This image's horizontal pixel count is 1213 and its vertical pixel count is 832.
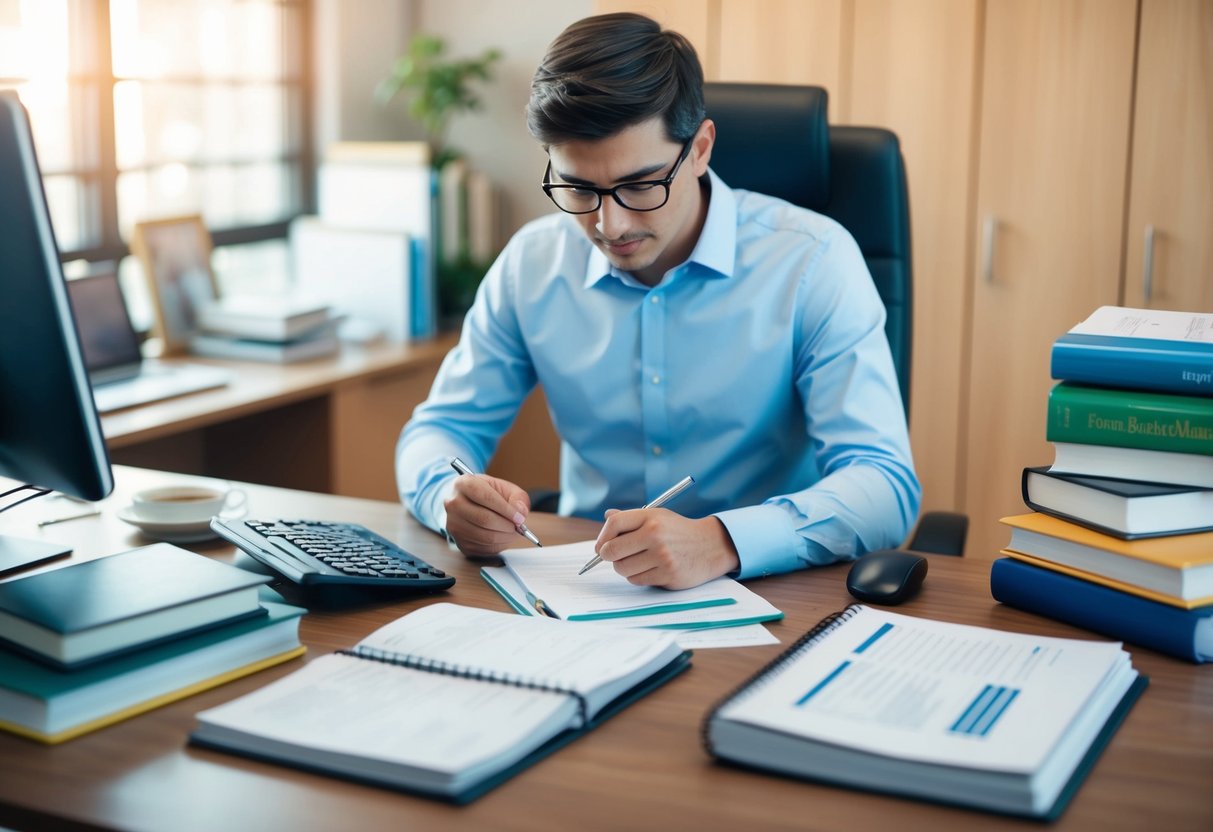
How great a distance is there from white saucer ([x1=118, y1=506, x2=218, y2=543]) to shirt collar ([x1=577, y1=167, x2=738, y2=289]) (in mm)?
649

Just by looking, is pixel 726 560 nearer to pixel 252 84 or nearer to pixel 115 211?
pixel 115 211

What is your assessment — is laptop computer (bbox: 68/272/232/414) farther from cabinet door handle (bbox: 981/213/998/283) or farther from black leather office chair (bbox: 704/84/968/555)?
cabinet door handle (bbox: 981/213/998/283)

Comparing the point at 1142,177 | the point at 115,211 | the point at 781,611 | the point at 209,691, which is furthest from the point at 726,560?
the point at 115,211

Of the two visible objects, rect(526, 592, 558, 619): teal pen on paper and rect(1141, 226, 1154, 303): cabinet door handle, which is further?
rect(1141, 226, 1154, 303): cabinet door handle

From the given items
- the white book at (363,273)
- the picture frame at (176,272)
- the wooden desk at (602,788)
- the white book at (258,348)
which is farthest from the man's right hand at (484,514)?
the white book at (363,273)

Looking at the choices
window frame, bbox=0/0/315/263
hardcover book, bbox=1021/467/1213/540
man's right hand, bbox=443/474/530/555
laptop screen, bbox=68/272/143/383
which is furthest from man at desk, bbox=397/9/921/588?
window frame, bbox=0/0/315/263

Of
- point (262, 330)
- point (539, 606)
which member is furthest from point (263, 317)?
point (539, 606)

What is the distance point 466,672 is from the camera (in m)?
1.04

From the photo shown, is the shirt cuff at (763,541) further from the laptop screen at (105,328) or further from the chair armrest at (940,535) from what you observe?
the laptop screen at (105,328)

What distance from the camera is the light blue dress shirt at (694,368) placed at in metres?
1.70

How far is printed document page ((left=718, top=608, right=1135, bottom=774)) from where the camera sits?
2.93ft

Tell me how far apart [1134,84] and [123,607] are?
2.19 m

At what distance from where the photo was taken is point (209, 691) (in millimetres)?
1064

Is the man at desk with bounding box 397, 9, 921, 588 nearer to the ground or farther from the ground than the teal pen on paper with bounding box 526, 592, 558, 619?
farther from the ground
